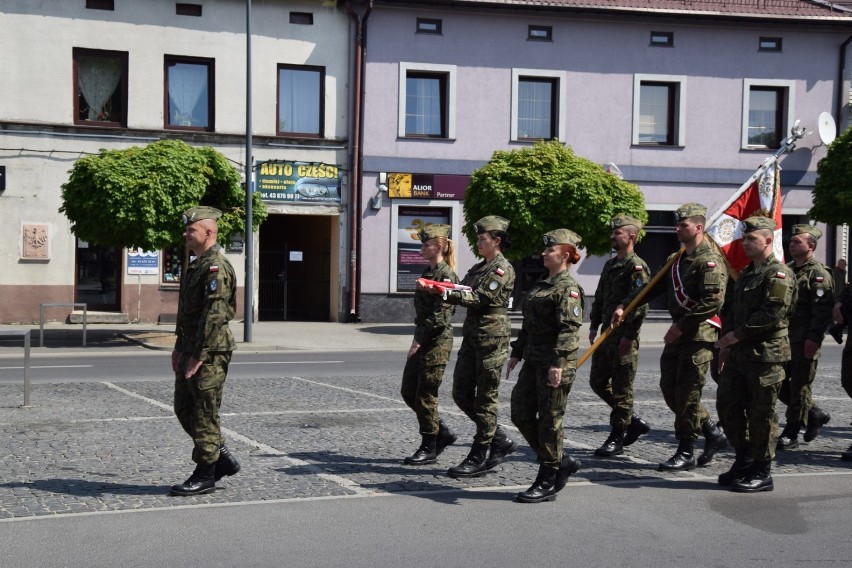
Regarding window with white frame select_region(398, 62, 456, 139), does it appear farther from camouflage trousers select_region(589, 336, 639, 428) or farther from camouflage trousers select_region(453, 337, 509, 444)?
camouflage trousers select_region(453, 337, 509, 444)

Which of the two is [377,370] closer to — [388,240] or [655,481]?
[655,481]

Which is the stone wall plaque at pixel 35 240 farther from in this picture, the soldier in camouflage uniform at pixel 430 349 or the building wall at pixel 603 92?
the soldier in camouflage uniform at pixel 430 349

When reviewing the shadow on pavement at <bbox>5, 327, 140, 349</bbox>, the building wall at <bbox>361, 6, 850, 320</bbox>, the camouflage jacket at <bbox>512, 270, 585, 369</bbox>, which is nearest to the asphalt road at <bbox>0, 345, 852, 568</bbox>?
the camouflage jacket at <bbox>512, 270, 585, 369</bbox>

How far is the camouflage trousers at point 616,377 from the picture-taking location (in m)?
8.43

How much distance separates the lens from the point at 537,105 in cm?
2689

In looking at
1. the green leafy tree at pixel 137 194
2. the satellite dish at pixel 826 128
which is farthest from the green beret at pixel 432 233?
the satellite dish at pixel 826 128

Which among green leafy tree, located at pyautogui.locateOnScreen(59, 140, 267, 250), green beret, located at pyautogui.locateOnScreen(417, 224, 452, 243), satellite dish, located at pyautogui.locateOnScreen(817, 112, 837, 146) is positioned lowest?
green beret, located at pyautogui.locateOnScreen(417, 224, 452, 243)

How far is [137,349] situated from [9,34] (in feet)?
28.5

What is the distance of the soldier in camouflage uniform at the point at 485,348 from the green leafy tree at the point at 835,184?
18.0 metres

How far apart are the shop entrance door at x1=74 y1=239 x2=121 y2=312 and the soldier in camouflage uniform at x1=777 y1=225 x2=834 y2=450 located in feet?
59.7

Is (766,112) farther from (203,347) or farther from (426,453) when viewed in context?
(203,347)

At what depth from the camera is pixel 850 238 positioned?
93.0ft

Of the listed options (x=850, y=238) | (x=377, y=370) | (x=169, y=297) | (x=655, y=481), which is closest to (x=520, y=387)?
(x=655, y=481)

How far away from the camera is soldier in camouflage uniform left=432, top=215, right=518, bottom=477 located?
754cm
